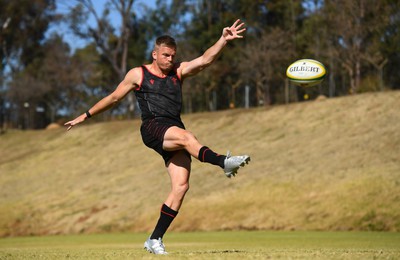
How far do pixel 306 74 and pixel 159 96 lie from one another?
3.65 metres

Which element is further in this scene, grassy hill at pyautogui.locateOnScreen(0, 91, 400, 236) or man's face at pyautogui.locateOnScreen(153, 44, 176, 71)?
grassy hill at pyautogui.locateOnScreen(0, 91, 400, 236)

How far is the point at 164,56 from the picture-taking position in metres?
9.52

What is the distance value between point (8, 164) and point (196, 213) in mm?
21978

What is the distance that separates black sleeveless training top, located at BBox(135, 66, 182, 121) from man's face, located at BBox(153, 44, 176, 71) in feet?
0.63

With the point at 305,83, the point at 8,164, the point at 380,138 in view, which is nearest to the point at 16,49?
the point at 8,164

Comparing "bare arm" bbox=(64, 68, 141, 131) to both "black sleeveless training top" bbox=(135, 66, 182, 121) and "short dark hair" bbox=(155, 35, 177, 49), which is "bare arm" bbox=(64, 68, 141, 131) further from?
"short dark hair" bbox=(155, 35, 177, 49)

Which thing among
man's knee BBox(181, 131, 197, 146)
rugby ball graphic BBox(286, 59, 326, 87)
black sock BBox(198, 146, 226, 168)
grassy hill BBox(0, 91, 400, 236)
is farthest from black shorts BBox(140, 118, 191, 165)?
→ grassy hill BBox(0, 91, 400, 236)

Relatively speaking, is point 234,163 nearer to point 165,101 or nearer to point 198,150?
point 198,150

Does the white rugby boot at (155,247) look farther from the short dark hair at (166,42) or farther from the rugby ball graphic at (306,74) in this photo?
the rugby ball graphic at (306,74)

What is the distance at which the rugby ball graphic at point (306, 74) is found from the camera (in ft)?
40.1

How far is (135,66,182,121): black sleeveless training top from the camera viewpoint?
9.56m

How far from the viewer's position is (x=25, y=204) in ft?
115

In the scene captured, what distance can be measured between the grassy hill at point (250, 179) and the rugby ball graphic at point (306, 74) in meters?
12.3

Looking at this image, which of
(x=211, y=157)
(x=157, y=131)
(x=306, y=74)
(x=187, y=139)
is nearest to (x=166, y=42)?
(x=157, y=131)
